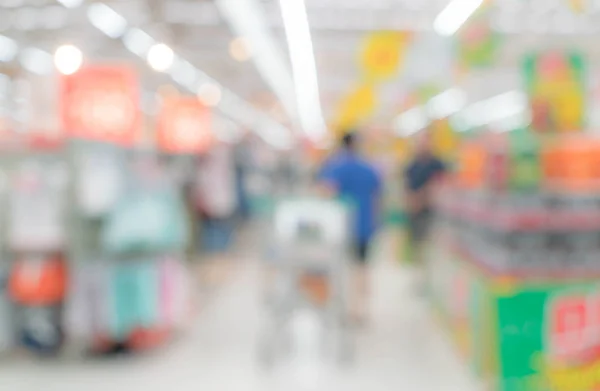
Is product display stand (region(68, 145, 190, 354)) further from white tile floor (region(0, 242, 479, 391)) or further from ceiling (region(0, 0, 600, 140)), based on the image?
ceiling (region(0, 0, 600, 140))

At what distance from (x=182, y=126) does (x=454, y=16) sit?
4377 mm

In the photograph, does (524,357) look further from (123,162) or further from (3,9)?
(3,9)

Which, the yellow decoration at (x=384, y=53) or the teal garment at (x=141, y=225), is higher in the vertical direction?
the yellow decoration at (x=384, y=53)

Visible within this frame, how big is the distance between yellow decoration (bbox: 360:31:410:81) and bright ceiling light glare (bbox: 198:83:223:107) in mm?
13177

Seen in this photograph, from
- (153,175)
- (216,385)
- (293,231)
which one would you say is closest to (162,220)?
(153,175)

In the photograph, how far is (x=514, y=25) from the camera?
12.9 metres

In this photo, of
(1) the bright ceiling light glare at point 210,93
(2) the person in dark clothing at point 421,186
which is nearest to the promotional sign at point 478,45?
(2) the person in dark clothing at point 421,186

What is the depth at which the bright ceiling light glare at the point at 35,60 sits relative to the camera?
15.2 metres

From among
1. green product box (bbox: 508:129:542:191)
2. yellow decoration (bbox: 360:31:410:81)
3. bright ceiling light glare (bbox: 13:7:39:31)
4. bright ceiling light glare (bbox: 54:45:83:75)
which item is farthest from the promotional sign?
A: bright ceiling light glare (bbox: 13:7:39:31)

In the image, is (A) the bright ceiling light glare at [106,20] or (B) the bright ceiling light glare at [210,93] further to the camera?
(B) the bright ceiling light glare at [210,93]

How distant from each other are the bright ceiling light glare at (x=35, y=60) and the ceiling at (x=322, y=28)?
454mm

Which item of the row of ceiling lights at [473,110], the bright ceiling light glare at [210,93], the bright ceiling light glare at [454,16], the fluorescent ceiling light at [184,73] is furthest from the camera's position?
the bright ceiling light glare at [210,93]

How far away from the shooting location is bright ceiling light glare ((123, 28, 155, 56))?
1315cm

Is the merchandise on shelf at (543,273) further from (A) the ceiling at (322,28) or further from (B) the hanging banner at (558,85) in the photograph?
(A) the ceiling at (322,28)
